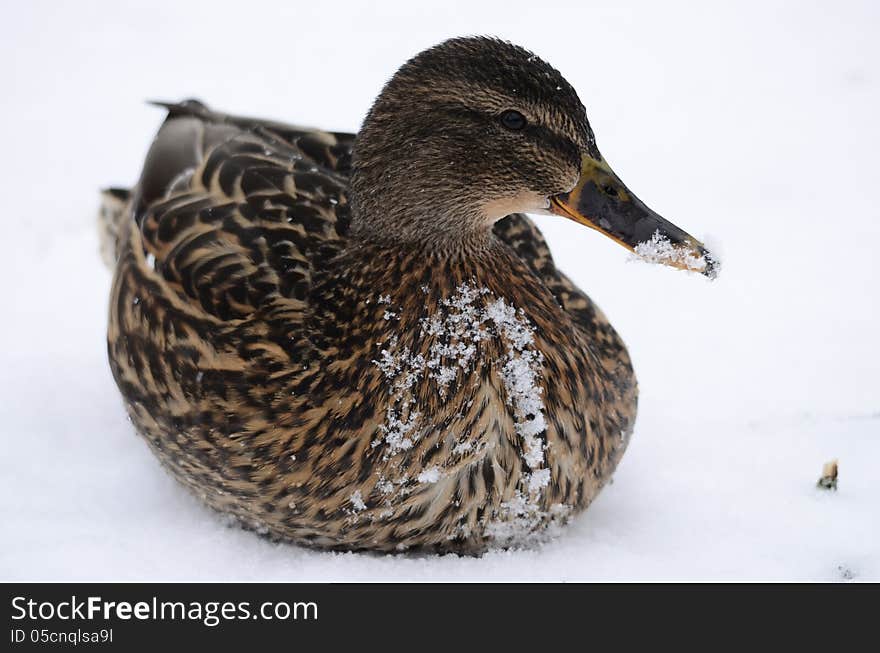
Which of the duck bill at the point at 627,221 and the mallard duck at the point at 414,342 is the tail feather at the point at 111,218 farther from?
the duck bill at the point at 627,221

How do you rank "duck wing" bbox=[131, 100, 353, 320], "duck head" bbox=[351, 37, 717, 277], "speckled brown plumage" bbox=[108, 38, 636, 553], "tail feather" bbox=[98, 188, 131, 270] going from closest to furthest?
"duck head" bbox=[351, 37, 717, 277] → "speckled brown plumage" bbox=[108, 38, 636, 553] → "duck wing" bbox=[131, 100, 353, 320] → "tail feather" bbox=[98, 188, 131, 270]

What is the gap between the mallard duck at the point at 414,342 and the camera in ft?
9.04

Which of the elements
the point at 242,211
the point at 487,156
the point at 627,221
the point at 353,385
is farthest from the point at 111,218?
the point at 627,221

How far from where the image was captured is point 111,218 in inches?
174

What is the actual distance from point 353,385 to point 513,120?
0.80 meters

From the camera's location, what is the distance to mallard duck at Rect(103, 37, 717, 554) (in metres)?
2.76

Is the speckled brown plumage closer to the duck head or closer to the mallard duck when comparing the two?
the mallard duck

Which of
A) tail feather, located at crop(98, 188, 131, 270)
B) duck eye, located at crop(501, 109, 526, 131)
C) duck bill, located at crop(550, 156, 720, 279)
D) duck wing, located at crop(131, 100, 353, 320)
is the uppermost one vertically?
duck eye, located at crop(501, 109, 526, 131)

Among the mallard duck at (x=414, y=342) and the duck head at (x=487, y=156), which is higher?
the duck head at (x=487, y=156)

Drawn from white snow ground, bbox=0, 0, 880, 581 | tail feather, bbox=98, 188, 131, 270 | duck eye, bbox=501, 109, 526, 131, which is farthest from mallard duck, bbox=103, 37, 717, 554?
tail feather, bbox=98, 188, 131, 270

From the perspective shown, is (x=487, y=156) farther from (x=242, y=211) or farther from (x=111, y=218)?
(x=111, y=218)

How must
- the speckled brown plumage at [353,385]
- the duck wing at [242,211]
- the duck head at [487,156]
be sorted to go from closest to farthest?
the duck head at [487,156] < the speckled brown plumage at [353,385] < the duck wing at [242,211]

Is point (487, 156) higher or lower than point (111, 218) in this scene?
higher

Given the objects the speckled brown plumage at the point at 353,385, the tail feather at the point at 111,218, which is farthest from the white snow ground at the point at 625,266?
the tail feather at the point at 111,218
